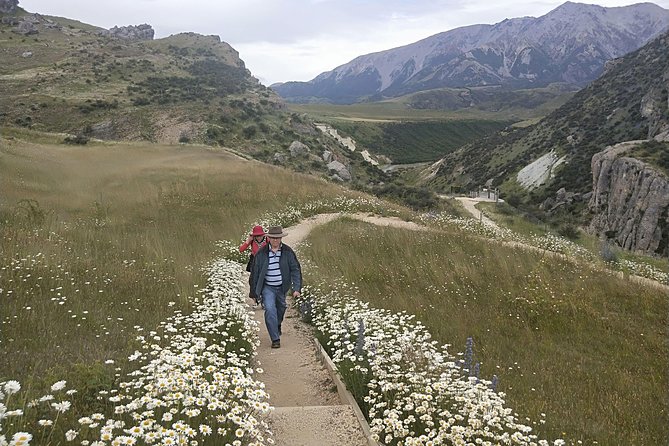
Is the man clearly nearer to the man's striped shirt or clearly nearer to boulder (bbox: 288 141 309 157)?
the man's striped shirt

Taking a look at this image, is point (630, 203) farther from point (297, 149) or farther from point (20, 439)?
point (20, 439)

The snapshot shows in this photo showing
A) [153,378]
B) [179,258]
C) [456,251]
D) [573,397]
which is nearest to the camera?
[153,378]

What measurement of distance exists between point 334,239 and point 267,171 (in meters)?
18.3

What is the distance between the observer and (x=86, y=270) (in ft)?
29.5

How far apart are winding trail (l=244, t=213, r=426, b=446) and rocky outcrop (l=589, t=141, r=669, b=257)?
120 ft

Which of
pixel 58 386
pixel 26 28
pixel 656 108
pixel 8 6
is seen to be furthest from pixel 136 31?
pixel 58 386

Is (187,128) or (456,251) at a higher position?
(187,128)

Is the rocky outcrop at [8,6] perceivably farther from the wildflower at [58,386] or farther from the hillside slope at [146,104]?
the wildflower at [58,386]

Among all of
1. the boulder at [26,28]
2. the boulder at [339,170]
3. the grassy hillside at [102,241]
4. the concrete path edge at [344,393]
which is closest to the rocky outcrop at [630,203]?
the grassy hillside at [102,241]

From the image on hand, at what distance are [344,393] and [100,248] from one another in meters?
8.21

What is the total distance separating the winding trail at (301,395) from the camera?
5062mm

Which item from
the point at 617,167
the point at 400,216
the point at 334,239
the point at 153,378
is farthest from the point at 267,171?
the point at 617,167

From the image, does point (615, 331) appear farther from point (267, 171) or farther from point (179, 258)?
point (267, 171)

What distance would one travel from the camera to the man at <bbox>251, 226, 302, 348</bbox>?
879 cm
